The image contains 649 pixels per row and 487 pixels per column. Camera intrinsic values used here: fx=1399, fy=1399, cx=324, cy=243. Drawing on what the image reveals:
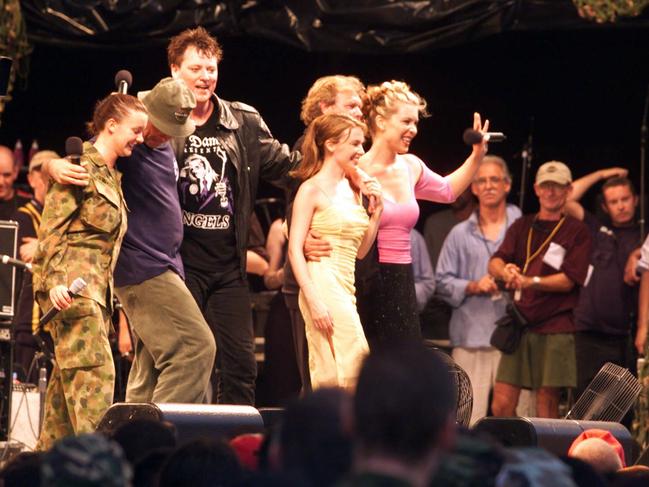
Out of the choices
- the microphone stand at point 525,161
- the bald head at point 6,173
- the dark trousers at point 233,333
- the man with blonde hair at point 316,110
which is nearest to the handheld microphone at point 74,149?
the dark trousers at point 233,333

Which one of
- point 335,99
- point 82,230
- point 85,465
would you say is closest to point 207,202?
point 82,230

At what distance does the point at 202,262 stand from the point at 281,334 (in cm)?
260

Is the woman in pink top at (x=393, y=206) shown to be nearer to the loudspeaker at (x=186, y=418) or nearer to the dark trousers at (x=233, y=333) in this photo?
the dark trousers at (x=233, y=333)

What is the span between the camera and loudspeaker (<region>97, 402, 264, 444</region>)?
210 inches

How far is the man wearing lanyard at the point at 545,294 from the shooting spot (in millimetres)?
9164

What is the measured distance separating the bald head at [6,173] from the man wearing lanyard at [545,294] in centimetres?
348

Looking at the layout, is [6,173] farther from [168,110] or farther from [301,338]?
[168,110]

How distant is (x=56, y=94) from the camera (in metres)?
11.2

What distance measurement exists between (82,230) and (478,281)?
13.1 ft

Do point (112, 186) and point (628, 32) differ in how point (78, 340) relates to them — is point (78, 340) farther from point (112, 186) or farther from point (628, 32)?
point (628, 32)

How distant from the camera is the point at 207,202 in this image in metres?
6.83

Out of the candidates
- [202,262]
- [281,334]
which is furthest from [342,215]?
[281,334]

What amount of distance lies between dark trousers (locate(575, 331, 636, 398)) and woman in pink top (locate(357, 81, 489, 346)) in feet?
8.55

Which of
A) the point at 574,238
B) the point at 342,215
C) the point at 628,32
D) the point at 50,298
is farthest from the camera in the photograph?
the point at 628,32
